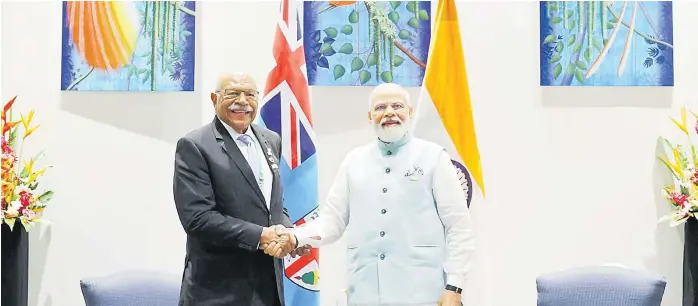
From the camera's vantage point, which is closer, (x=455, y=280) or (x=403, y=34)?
(x=455, y=280)

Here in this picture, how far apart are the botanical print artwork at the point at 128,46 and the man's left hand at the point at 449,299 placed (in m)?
2.46

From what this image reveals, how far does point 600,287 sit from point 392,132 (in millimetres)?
1684

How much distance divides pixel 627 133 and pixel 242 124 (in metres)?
2.79

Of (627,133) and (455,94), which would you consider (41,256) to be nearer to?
(455,94)

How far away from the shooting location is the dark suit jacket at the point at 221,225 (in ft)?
8.87

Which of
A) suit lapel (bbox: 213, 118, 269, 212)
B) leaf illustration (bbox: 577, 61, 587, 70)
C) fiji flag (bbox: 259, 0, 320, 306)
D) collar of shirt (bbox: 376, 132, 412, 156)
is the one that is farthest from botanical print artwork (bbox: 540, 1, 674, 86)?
suit lapel (bbox: 213, 118, 269, 212)

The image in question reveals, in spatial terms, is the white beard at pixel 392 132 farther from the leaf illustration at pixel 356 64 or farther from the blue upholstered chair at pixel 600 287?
the leaf illustration at pixel 356 64

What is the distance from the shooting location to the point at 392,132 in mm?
2896

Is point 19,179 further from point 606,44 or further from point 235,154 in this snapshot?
point 606,44

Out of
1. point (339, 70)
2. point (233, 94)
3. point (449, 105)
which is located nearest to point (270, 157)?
point (233, 94)

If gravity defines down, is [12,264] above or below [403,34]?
below

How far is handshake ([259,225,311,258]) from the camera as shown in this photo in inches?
107

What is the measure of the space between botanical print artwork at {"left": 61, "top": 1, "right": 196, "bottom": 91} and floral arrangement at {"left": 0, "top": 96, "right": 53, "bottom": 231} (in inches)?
15.0

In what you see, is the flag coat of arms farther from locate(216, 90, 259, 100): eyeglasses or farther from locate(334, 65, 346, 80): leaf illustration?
locate(216, 90, 259, 100): eyeglasses
